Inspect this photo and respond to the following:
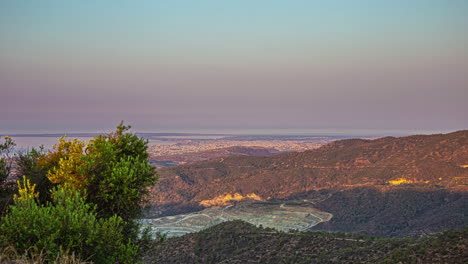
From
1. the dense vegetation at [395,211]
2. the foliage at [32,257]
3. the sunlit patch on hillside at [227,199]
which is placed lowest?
the sunlit patch on hillside at [227,199]

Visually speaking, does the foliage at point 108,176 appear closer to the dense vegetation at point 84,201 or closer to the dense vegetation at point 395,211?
the dense vegetation at point 84,201

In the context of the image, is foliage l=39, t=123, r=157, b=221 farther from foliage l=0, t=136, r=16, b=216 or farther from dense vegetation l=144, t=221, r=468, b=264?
dense vegetation l=144, t=221, r=468, b=264

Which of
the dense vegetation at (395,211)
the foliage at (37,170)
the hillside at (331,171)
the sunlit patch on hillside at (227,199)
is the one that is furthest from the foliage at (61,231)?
the sunlit patch on hillside at (227,199)

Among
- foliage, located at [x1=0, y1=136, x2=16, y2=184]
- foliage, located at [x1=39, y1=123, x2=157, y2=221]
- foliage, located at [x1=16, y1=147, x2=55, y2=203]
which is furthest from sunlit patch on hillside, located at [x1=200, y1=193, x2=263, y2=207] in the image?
foliage, located at [x1=39, y1=123, x2=157, y2=221]

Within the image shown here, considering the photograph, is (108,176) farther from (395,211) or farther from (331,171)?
(331,171)

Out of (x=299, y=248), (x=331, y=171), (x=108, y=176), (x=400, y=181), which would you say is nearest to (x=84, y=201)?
(x=108, y=176)
